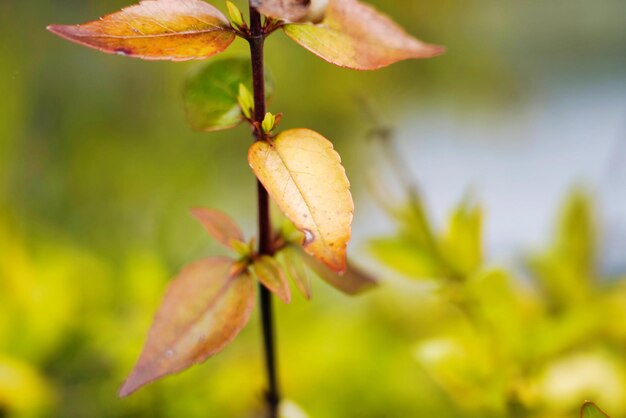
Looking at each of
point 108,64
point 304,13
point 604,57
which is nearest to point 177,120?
point 108,64

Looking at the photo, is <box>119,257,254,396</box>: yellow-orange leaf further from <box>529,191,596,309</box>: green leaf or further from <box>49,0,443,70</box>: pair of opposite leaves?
<box>529,191,596,309</box>: green leaf

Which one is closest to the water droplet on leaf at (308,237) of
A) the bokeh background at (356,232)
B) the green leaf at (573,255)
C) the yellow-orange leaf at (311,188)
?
the yellow-orange leaf at (311,188)

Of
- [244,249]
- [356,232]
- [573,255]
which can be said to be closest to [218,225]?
[244,249]

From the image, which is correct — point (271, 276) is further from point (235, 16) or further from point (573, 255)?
point (573, 255)

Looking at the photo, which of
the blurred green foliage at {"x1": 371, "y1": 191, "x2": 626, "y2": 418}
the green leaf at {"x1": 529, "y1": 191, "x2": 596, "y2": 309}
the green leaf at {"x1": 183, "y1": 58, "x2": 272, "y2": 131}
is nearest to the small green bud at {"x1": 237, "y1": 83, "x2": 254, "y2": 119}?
the green leaf at {"x1": 183, "y1": 58, "x2": 272, "y2": 131}

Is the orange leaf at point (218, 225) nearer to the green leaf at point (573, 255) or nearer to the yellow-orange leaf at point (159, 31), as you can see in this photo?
the yellow-orange leaf at point (159, 31)

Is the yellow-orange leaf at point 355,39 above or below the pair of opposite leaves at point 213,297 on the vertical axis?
above

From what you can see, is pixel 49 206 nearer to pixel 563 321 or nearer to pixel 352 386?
pixel 352 386
